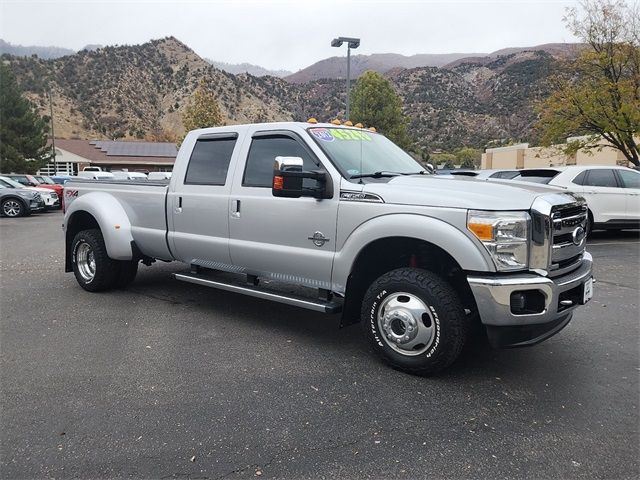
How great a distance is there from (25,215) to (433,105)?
192ft

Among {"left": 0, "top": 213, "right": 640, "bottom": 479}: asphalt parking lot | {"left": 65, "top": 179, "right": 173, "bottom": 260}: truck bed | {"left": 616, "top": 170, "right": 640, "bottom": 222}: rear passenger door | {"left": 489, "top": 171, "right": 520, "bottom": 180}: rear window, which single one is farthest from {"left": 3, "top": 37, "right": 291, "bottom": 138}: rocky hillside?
{"left": 0, "top": 213, "right": 640, "bottom": 479}: asphalt parking lot

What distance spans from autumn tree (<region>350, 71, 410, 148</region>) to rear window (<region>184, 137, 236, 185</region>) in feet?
99.3

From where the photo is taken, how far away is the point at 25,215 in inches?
784

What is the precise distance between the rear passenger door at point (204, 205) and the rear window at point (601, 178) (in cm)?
923

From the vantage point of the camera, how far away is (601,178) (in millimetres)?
11578

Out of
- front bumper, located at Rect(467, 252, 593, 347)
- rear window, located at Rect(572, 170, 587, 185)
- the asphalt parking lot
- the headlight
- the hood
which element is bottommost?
the asphalt parking lot

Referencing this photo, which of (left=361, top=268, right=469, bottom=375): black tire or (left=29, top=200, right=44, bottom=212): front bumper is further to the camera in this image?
(left=29, top=200, right=44, bottom=212): front bumper

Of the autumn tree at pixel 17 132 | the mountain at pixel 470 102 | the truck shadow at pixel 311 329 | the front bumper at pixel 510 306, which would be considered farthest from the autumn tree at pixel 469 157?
the front bumper at pixel 510 306

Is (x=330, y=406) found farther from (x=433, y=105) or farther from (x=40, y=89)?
(x=40, y=89)

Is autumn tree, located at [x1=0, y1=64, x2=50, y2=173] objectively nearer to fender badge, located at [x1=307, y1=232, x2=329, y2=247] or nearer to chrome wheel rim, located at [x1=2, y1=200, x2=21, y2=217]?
chrome wheel rim, located at [x1=2, y1=200, x2=21, y2=217]

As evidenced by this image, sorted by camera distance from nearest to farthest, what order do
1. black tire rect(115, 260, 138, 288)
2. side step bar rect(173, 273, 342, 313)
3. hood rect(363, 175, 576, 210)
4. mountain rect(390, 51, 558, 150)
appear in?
1. hood rect(363, 175, 576, 210)
2. side step bar rect(173, 273, 342, 313)
3. black tire rect(115, 260, 138, 288)
4. mountain rect(390, 51, 558, 150)

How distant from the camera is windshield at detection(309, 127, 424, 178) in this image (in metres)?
4.65

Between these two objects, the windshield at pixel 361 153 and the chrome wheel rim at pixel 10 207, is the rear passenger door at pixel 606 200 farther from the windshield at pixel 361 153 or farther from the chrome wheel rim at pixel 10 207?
the chrome wheel rim at pixel 10 207

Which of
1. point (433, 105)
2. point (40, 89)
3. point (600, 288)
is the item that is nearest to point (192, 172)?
point (600, 288)
